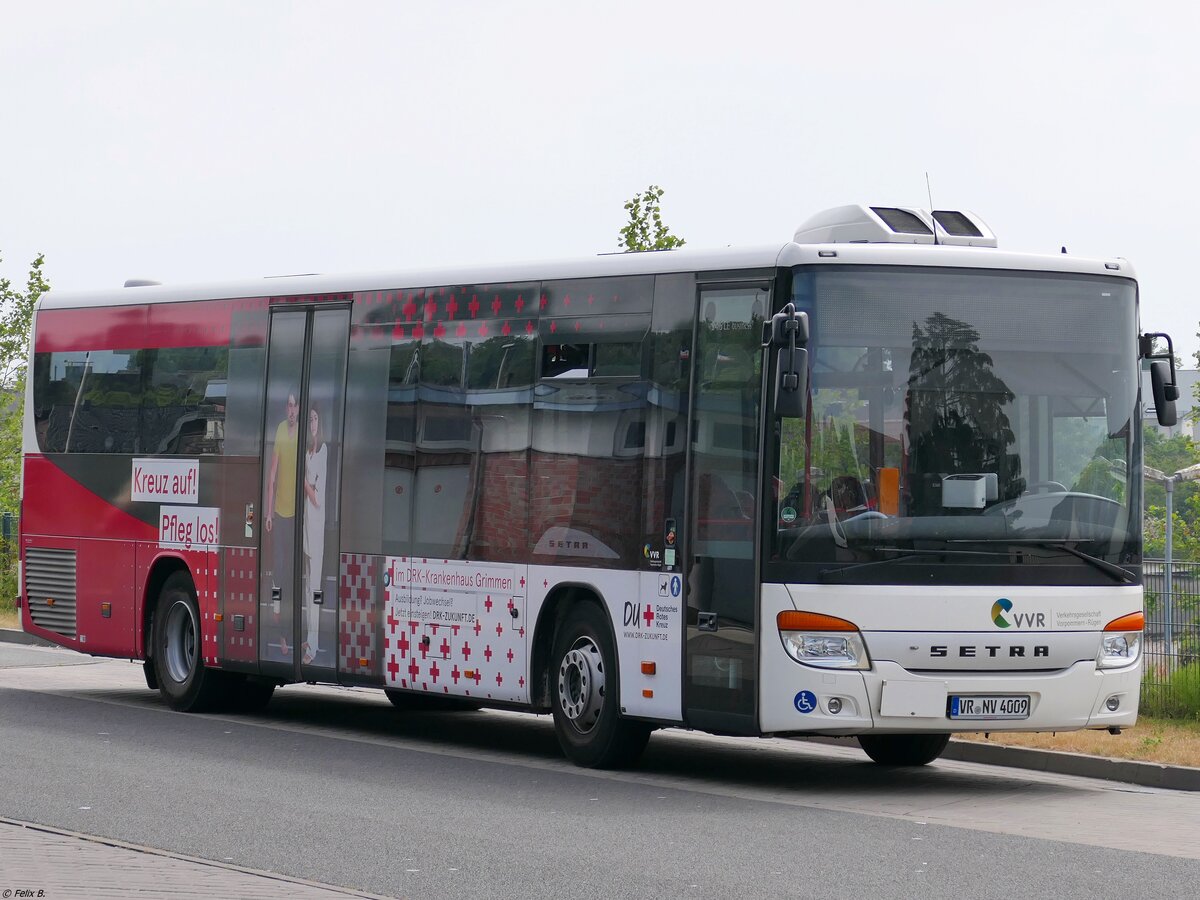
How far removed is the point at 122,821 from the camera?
10.6 meters

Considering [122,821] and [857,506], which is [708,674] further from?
[122,821]

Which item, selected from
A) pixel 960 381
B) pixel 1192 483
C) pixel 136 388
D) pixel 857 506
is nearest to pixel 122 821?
pixel 857 506

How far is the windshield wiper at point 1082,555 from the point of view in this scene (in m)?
11.9

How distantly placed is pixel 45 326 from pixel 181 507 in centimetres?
319

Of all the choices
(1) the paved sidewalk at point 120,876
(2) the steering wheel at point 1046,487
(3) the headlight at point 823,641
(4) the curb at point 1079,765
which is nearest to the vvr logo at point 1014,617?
(2) the steering wheel at point 1046,487

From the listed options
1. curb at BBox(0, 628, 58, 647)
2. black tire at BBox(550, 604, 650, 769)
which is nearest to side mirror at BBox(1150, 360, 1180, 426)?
black tire at BBox(550, 604, 650, 769)

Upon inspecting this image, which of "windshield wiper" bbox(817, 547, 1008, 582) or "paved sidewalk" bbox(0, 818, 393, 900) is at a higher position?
"windshield wiper" bbox(817, 547, 1008, 582)

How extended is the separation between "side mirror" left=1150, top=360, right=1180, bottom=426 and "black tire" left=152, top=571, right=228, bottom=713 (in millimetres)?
8612

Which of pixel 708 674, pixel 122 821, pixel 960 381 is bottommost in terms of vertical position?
pixel 122 821

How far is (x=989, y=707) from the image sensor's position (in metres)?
11.7

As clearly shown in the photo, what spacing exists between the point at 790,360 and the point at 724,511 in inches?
47.4

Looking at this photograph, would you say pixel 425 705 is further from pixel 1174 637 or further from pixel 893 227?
pixel 893 227

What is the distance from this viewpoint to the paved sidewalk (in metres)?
8.41

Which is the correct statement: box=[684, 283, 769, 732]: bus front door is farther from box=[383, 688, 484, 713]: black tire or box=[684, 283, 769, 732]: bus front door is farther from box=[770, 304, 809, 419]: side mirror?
box=[383, 688, 484, 713]: black tire
